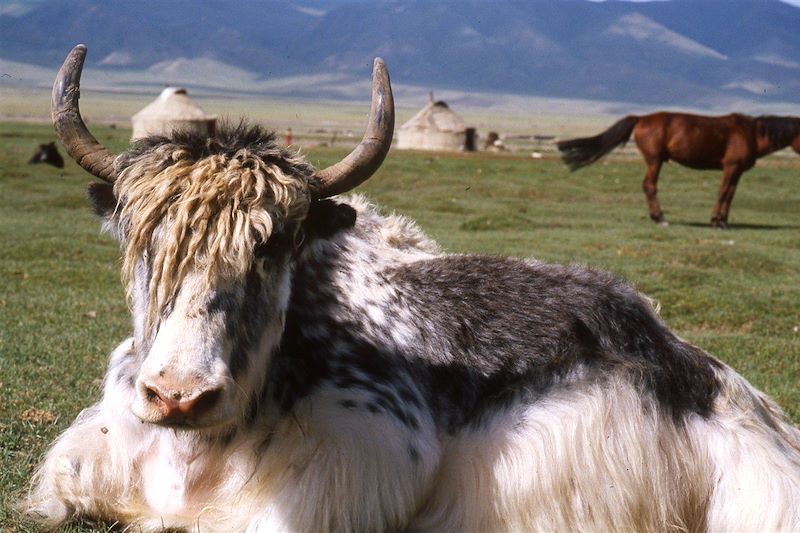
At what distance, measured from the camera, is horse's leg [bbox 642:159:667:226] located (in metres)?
17.9

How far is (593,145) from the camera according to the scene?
18.2m

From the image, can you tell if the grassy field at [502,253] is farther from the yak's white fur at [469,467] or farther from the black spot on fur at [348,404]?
the black spot on fur at [348,404]

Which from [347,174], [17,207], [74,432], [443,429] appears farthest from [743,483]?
[17,207]

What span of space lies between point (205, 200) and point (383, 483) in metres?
0.95

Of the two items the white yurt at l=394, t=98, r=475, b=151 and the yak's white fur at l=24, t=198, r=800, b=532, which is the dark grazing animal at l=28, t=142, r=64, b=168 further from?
the yak's white fur at l=24, t=198, r=800, b=532

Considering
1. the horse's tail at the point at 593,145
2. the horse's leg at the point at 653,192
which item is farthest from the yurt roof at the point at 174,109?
the horse's leg at the point at 653,192

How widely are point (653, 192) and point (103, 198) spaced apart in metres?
15.9

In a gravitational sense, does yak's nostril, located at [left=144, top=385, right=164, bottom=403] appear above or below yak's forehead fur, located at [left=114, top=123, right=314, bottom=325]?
below

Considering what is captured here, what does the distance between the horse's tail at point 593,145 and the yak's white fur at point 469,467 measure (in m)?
14.8

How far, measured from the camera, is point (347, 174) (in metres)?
3.35

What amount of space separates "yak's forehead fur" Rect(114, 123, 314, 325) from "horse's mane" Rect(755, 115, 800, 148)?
1777 cm

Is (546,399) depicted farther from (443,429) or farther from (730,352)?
(730,352)

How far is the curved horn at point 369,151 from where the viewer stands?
3354mm

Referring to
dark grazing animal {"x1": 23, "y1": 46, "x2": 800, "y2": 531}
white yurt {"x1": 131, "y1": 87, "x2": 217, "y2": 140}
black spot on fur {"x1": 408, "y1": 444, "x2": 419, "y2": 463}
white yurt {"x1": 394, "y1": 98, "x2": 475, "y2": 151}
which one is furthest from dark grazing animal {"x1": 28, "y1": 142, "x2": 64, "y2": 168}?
black spot on fur {"x1": 408, "y1": 444, "x2": 419, "y2": 463}
